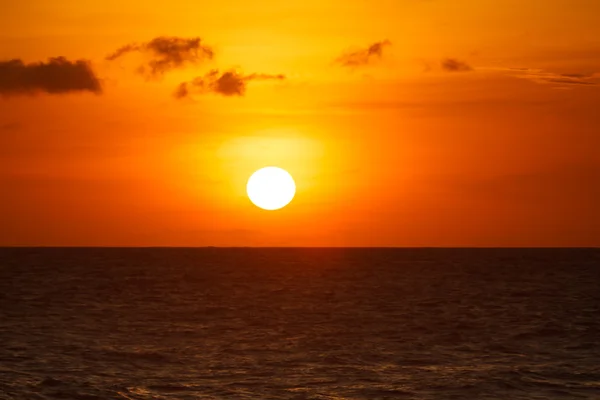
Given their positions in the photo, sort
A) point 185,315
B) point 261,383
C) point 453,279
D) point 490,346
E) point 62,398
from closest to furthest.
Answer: point 62,398 < point 261,383 < point 490,346 < point 185,315 < point 453,279

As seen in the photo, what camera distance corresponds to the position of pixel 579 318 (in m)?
56.3

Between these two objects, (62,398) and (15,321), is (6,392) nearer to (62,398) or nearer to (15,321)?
(62,398)

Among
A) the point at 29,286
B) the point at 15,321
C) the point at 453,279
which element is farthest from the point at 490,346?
the point at 453,279

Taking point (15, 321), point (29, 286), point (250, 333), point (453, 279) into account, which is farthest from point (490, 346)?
point (453, 279)

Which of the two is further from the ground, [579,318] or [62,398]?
[579,318]

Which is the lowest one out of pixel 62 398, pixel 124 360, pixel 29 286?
pixel 62 398

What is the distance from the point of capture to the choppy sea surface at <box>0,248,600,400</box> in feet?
102

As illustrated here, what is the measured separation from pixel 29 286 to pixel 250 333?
50.5 m

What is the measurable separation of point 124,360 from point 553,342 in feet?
68.4

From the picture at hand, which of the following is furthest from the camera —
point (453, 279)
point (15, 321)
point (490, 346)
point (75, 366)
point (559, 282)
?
point (453, 279)

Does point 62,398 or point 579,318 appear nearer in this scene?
point 62,398

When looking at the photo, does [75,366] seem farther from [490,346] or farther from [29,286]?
[29,286]

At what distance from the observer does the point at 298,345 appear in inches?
1652

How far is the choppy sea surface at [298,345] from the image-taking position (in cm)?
3095
